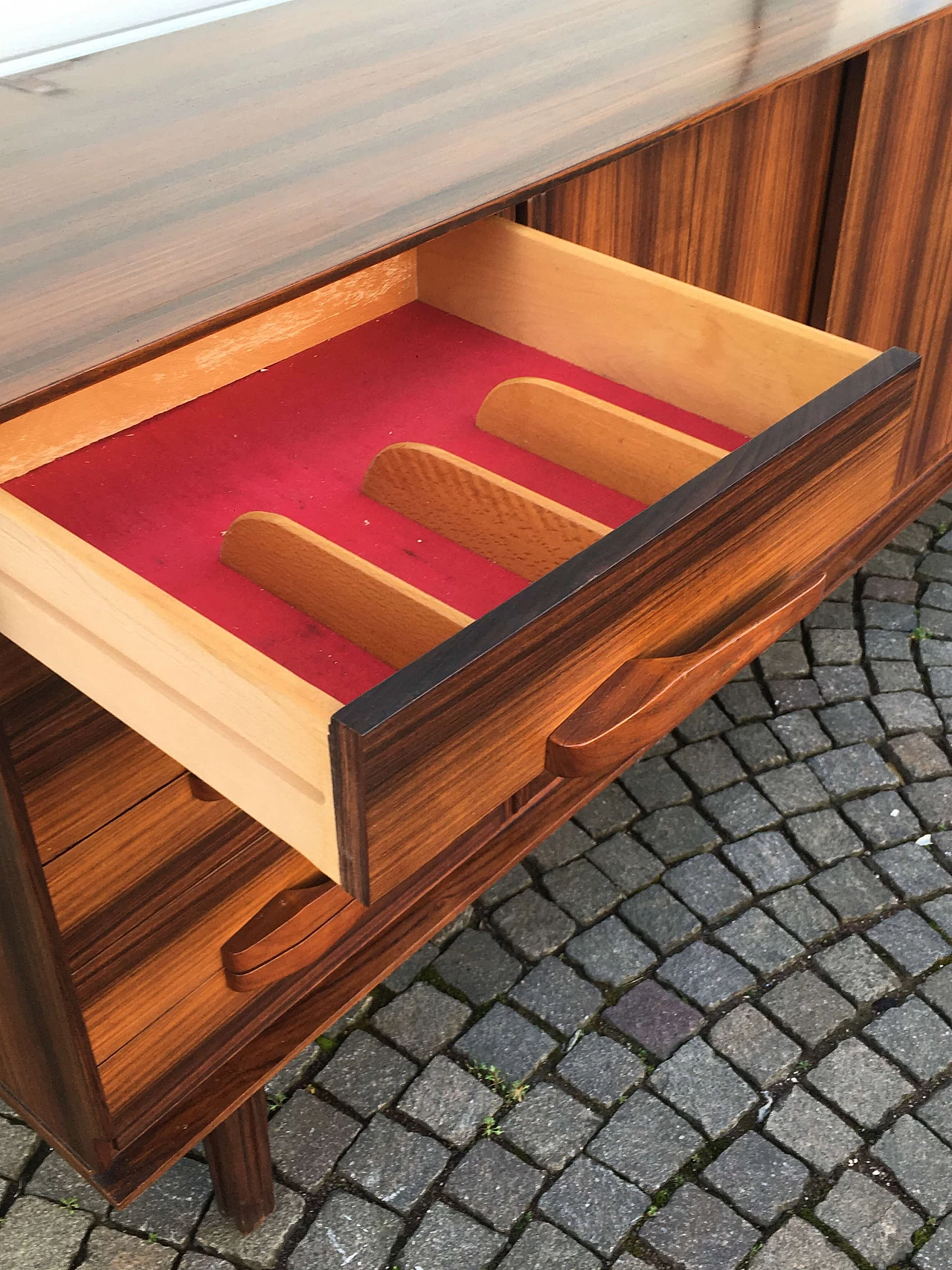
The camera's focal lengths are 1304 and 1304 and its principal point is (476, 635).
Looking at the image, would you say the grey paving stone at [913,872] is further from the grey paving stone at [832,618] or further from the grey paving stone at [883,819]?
the grey paving stone at [832,618]

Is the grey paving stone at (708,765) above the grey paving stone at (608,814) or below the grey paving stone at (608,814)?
above

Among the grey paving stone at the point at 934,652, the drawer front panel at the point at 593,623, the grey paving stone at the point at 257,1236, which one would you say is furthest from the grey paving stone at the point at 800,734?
the grey paving stone at the point at 257,1236

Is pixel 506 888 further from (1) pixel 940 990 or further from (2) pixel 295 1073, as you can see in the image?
(1) pixel 940 990

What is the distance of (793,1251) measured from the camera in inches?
76.4

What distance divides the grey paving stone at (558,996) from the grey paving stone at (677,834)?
0.34 meters

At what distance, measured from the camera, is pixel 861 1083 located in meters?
2.17

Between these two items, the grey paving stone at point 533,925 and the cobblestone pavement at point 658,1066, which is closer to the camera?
the cobblestone pavement at point 658,1066

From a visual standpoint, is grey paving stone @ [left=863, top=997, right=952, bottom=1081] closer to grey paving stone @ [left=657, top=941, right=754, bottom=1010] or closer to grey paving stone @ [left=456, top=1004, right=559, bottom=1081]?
grey paving stone @ [left=657, top=941, right=754, bottom=1010]

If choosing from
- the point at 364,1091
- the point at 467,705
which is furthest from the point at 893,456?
the point at 364,1091

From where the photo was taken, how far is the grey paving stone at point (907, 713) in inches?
112

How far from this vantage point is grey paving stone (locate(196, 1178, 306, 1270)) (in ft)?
6.40

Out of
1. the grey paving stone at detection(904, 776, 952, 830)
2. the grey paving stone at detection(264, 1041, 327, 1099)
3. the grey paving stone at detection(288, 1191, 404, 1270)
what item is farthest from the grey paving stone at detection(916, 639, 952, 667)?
the grey paving stone at detection(288, 1191, 404, 1270)

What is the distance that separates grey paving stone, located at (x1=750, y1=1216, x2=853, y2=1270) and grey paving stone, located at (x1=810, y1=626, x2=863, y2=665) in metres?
Answer: 1.38

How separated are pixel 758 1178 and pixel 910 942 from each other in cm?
59
